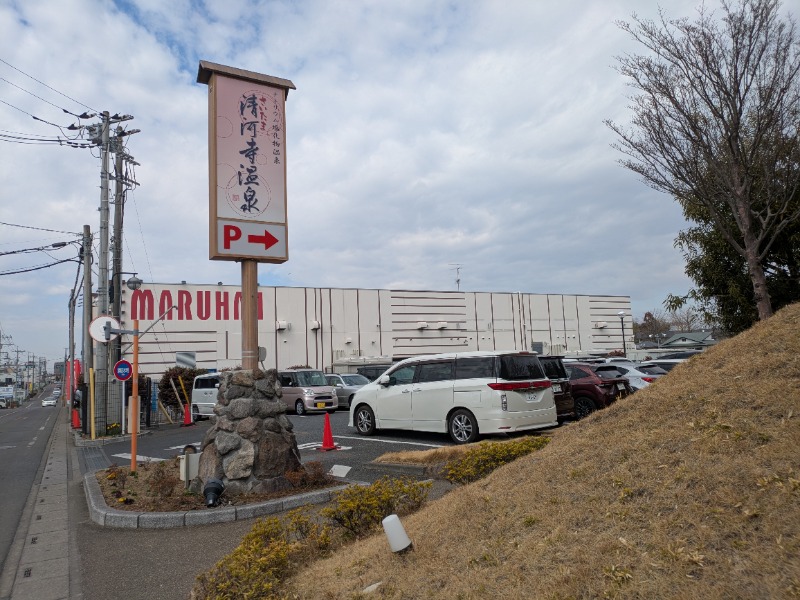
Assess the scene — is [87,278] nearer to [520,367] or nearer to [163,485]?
[163,485]

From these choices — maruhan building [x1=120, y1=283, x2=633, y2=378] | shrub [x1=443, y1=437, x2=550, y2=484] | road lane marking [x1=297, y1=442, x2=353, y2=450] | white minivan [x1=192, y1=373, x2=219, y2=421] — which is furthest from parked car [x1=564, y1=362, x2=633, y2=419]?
maruhan building [x1=120, y1=283, x2=633, y2=378]

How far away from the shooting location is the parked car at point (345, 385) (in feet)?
82.8

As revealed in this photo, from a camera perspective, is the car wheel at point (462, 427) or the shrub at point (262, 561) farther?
the car wheel at point (462, 427)

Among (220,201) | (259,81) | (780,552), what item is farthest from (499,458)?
(259,81)

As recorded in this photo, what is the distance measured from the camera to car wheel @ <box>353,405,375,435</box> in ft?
44.9

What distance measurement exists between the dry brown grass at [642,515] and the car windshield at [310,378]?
63.8 feet

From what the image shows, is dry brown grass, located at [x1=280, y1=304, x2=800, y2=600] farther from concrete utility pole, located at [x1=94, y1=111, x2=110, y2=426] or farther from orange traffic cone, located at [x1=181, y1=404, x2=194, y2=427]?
orange traffic cone, located at [x1=181, y1=404, x2=194, y2=427]

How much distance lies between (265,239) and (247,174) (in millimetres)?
1005

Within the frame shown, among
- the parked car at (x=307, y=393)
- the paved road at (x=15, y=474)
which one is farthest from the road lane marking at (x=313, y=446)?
the parked car at (x=307, y=393)

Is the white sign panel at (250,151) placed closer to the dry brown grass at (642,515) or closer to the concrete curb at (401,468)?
the concrete curb at (401,468)

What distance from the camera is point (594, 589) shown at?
115 inches

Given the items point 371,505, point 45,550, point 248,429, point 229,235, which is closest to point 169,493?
point 248,429

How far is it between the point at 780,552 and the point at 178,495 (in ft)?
23.8

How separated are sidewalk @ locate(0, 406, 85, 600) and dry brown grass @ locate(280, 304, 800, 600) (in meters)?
2.72
